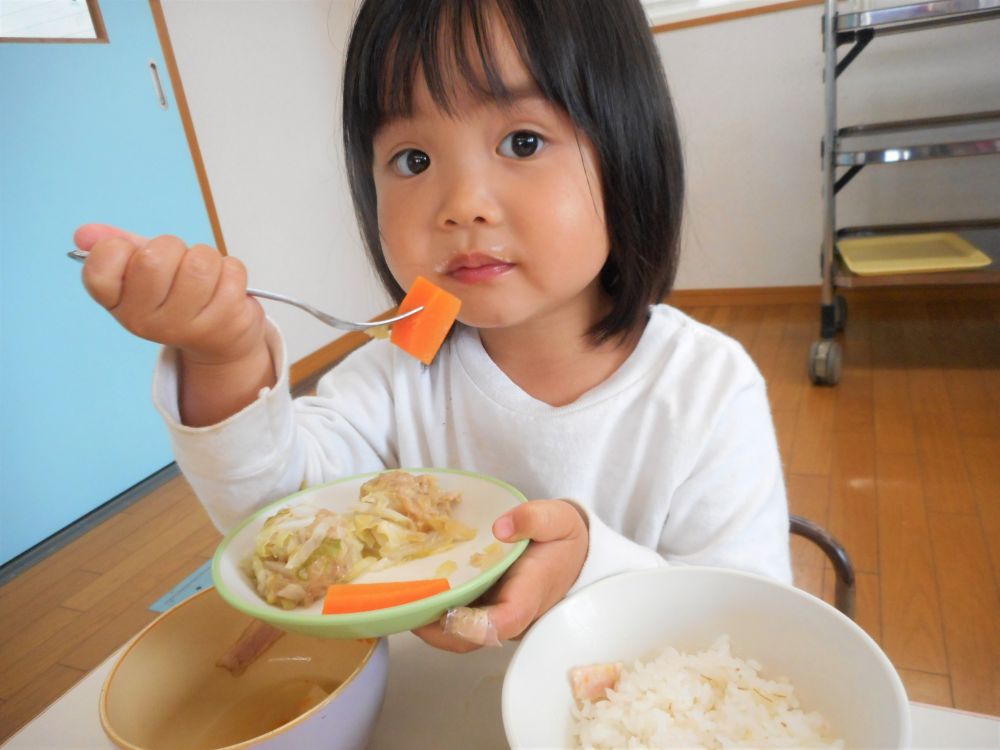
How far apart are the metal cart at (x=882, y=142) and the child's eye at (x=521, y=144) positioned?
1.80 metres

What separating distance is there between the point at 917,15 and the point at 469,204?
199 centimetres

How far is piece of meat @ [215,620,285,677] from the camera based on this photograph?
0.51 meters

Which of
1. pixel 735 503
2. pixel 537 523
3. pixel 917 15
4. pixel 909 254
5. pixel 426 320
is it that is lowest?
pixel 909 254

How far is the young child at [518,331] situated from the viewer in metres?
0.50

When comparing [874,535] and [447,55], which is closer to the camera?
[447,55]

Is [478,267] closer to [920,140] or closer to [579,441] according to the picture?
[579,441]

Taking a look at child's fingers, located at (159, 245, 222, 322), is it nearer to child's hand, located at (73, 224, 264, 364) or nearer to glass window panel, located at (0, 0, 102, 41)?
child's hand, located at (73, 224, 264, 364)

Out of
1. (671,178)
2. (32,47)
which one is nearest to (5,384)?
(32,47)

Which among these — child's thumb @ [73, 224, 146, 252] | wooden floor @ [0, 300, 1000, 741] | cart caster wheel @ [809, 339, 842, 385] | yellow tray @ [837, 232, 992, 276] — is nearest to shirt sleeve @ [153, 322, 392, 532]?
child's thumb @ [73, 224, 146, 252]

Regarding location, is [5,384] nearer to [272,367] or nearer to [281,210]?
[281,210]

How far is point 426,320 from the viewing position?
1.91ft

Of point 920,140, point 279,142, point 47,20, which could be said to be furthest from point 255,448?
point 920,140

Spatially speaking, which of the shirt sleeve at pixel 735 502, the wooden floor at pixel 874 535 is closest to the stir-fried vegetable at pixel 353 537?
the shirt sleeve at pixel 735 502

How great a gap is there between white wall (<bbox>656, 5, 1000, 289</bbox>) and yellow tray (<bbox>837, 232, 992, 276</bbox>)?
0.89 ft
